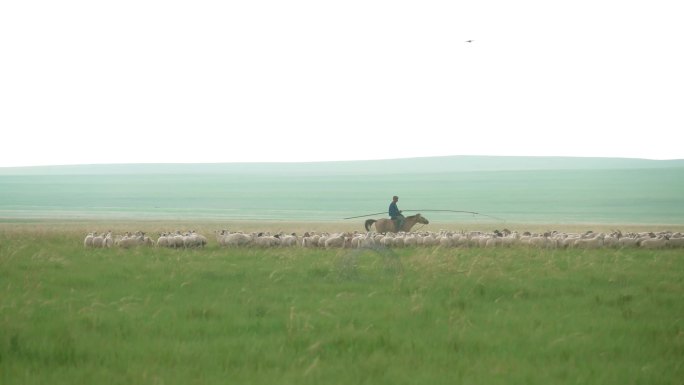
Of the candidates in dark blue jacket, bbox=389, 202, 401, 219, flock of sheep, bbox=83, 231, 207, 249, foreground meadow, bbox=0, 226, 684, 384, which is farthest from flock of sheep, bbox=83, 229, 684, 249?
Result: foreground meadow, bbox=0, 226, 684, 384

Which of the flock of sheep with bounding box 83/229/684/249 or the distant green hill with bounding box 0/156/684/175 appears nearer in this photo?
the flock of sheep with bounding box 83/229/684/249

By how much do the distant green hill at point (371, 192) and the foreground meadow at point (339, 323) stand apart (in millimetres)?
46649

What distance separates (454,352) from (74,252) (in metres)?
13.7

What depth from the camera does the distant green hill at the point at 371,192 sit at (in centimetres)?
7756

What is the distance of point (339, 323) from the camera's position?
10.5 meters

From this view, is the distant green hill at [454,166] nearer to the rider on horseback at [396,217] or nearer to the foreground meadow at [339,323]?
the rider on horseback at [396,217]

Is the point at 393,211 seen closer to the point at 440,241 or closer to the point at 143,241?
the point at 440,241

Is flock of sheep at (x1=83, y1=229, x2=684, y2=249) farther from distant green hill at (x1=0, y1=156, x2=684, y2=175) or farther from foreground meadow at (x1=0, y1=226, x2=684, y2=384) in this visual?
distant green hill at (x1=0, y1=156, x2=684, y2=175)

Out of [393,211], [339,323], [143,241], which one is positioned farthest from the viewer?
[393,211]

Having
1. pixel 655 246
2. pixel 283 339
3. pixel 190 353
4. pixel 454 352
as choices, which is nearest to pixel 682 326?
pixel 454 352

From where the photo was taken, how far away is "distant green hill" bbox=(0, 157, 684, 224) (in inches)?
3054

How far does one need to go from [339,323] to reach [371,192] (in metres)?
113

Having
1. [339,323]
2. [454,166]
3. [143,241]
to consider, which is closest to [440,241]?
[143,241]

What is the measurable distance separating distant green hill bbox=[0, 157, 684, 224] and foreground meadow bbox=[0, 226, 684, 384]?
46.6 metres
